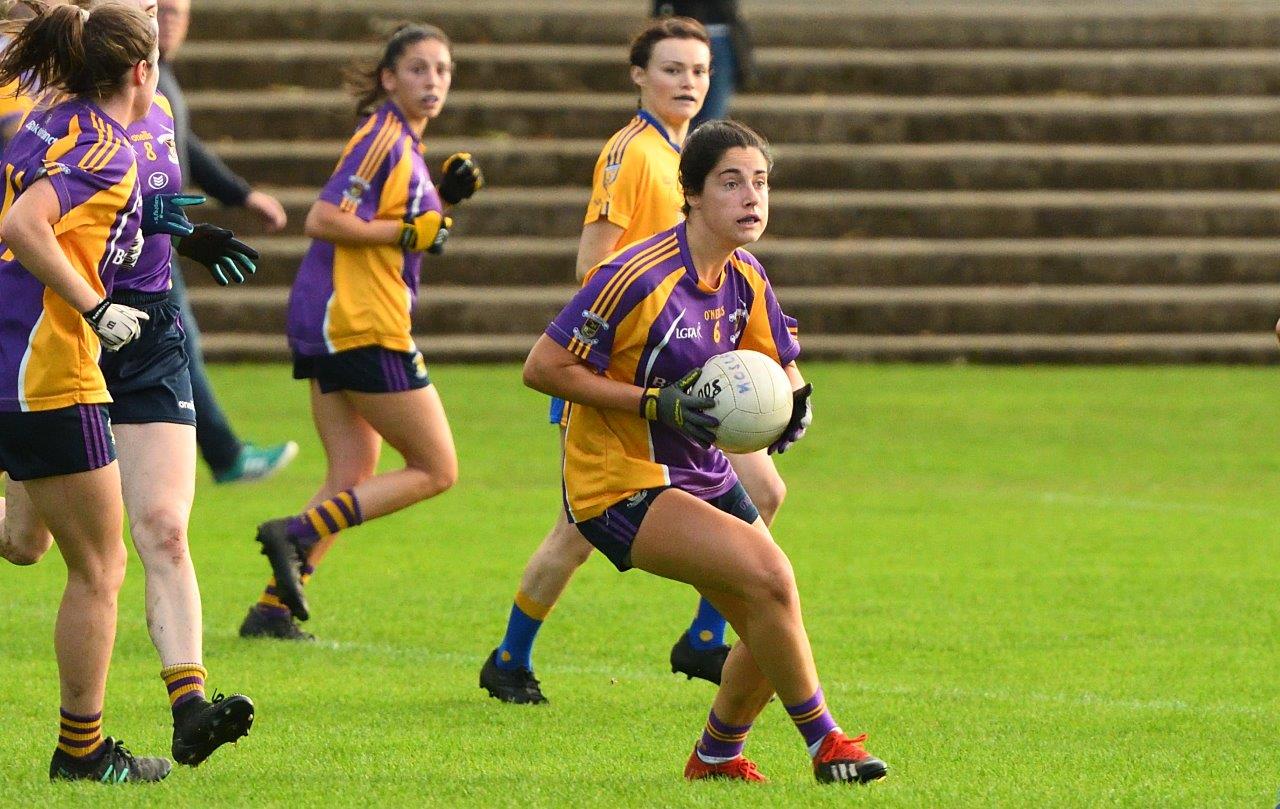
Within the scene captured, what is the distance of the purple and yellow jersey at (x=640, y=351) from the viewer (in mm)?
5125

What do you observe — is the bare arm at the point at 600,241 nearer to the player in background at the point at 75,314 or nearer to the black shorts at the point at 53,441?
the player in background at the point at 75,314

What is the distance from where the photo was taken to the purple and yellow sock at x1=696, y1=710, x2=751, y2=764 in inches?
205

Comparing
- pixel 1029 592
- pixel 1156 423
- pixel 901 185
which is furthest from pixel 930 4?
pixel 1029 592

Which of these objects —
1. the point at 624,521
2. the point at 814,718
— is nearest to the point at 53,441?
the point at 624,521

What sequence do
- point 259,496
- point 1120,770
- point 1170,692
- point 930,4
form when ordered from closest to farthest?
point 1120,770
point 1170,692
point 259,496
point 930,4

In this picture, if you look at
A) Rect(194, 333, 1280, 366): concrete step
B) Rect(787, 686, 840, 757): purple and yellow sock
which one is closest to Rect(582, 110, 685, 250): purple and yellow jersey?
Rect(787, 686, 840, 757): purple and yellow sock

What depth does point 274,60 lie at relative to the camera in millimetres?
18891

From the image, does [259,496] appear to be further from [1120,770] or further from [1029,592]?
[1120,770]

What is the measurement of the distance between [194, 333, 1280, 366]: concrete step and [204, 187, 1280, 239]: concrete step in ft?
3.83

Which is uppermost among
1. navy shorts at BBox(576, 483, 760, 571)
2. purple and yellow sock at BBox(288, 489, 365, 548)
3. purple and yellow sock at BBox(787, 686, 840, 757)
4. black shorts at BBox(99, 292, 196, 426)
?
black shorts at BBox(99, 292, 196, 426)

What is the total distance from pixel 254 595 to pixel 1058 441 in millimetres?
6230

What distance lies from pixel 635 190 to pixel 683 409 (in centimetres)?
196

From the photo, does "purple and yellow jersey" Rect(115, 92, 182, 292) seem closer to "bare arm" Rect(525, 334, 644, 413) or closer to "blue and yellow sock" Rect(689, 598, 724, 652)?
"bare arm" Rect(525, 334, 644, 413)

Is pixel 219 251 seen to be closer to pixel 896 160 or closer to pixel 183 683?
pixel 183 683
